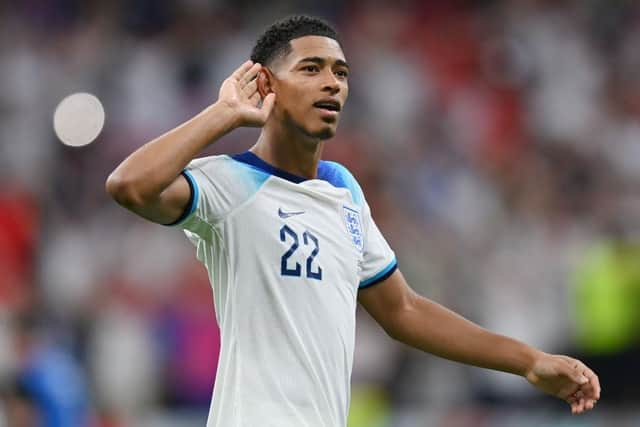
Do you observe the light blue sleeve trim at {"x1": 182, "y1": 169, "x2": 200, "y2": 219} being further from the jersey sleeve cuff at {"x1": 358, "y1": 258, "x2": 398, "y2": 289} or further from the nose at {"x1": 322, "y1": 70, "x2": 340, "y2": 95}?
the jersey sleeve cuff at {"x1": 358, "y1": 258, "x2": 398, "y2": 289}

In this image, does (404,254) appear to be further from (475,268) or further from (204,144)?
(204,144)

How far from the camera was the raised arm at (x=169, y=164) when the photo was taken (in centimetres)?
427

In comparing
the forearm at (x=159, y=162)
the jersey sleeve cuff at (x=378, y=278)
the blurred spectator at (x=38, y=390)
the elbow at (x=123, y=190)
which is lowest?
the blurred spectator at (x=38, y=390)

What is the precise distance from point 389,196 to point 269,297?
624cm

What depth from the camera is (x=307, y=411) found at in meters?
4.59

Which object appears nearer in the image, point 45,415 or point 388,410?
point 45,415

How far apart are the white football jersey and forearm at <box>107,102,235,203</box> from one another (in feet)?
0.52

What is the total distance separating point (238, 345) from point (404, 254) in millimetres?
5471

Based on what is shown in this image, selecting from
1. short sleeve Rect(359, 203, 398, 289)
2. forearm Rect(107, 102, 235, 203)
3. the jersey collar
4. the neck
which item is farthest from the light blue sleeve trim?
short sleeve Rect(359, 203, 398, 289)

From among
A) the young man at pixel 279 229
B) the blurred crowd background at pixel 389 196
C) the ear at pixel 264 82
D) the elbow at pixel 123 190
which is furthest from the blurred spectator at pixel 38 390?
the elbow at pixel 123 190

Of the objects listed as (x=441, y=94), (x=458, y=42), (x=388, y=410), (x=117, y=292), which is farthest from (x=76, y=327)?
(x=458, y=42)

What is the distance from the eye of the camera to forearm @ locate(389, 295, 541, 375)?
5129 mm

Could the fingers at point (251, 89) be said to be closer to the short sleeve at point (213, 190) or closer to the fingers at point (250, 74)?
the fingers at point (250, 74)

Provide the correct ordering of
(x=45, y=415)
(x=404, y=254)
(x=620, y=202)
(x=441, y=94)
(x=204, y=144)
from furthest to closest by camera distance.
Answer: (x=441, y=94) < (x=620, y=202) < (x=404, y=254) < (x=45, y=415) < (x=204, y=144)
